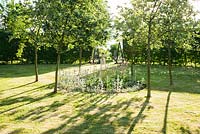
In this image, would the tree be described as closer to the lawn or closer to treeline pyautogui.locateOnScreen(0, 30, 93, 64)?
the lawn

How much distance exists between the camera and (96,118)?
10336mm

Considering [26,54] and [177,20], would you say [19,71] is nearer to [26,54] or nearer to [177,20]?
[26,54]

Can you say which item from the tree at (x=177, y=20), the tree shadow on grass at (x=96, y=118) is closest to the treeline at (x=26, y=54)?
the tree at (x=177, y=20)

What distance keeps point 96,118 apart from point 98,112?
0.92 meters

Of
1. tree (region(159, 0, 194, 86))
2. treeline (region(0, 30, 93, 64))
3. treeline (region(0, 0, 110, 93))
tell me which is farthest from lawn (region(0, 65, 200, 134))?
treeline (region(0, 30, 93, 64))

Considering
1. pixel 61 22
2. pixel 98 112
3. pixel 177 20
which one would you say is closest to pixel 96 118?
pixel 98 112

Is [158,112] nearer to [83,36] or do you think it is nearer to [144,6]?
[144,6]

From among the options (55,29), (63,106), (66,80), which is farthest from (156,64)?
(63,106)

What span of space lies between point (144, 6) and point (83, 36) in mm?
3595

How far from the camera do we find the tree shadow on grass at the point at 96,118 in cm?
903

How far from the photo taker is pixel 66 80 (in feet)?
59.7

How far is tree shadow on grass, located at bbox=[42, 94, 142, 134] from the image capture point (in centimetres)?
903

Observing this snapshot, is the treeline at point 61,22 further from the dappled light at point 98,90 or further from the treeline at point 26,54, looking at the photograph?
the treeline at point 26,54

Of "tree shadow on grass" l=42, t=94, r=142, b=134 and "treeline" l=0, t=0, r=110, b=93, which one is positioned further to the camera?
"treeline" l=0, t=0, r=110, b=93
